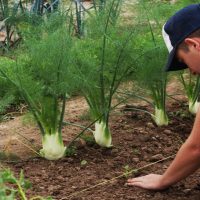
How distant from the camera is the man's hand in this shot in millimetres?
3152

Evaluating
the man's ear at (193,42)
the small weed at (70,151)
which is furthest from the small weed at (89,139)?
the man's ear at (193,42)

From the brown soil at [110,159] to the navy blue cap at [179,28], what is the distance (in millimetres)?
744

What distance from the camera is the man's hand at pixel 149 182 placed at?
3152mm

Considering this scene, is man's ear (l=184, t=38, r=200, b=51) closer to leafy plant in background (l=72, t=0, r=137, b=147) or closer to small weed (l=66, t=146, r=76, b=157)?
leafy plant in background (l=72, t=0, r=137, b=147)

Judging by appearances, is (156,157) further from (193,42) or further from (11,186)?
(193,42)

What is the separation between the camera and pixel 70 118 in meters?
4.47

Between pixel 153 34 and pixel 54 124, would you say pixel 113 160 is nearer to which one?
pixel 54 124

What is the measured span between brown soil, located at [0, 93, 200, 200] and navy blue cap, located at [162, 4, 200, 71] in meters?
0.74

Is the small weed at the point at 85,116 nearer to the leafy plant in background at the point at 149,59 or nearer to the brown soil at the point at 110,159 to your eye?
the brown soil at the point at 110,159

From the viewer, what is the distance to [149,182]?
10.5 ft

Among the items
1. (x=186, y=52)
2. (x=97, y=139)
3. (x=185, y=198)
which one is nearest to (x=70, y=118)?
(x=97, y=139)

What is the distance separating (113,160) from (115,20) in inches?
37.5

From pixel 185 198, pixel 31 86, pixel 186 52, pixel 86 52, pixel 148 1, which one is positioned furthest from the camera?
pixel 148 1

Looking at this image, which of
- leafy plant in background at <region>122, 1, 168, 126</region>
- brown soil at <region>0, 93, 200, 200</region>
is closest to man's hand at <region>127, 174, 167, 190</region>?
brown soil at <region>0, 93, 200, 200</region>
